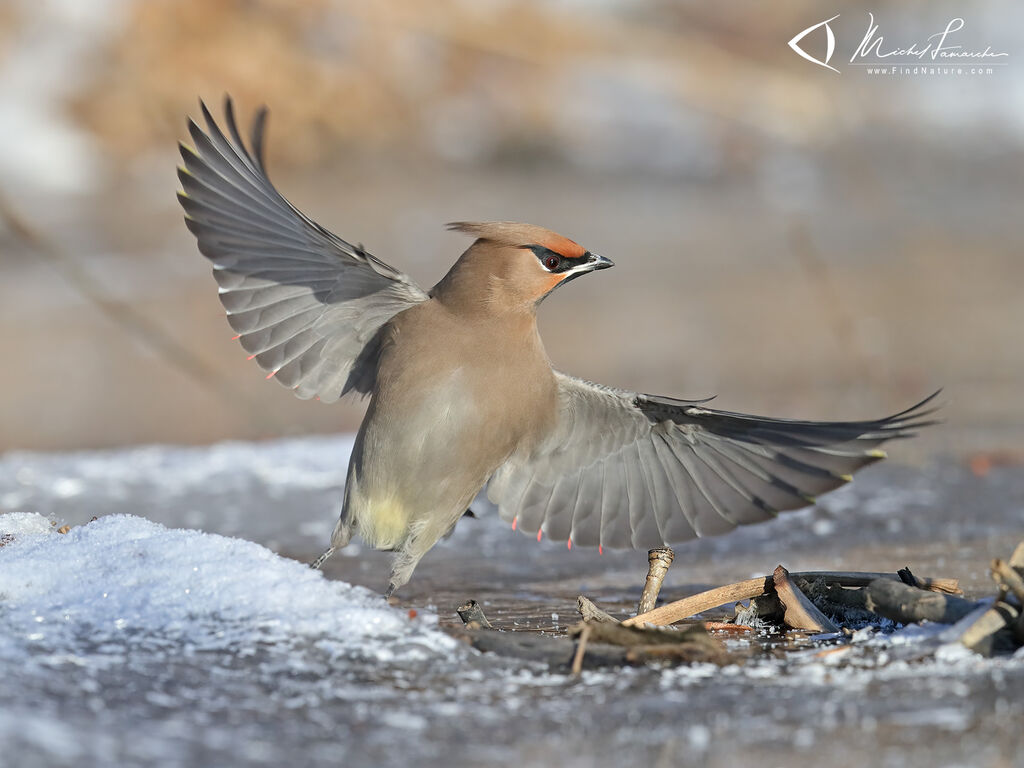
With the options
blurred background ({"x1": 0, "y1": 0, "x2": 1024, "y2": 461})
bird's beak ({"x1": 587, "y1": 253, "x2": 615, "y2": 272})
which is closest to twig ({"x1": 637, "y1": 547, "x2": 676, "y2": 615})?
bird's beak ({"x1": 587, "y1": 253, "x2": 615, "y2": 272})

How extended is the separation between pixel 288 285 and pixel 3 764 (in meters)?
2.07

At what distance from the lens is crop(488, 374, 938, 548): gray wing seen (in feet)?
11.3

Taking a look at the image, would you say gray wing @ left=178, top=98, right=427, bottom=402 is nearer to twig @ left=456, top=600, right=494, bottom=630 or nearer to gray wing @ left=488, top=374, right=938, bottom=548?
gray wing @ left=488, top=374, right=938, bottom=548

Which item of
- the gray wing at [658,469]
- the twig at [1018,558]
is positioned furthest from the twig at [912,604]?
the gray wing at [658,469]

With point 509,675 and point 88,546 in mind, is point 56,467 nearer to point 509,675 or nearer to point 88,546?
point 88,546

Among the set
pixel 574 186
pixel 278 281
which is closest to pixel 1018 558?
pixel 278 281

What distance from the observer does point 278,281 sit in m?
3.84

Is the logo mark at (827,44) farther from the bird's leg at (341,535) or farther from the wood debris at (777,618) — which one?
the wood debris at (777,618)

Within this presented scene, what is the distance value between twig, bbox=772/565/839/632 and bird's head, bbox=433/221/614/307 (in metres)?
1.06

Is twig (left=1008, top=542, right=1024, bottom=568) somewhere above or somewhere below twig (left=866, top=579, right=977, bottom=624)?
above

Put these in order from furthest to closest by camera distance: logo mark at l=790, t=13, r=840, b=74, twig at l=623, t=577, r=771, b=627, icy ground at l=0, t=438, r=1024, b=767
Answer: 1. logo mark at l=790, t=13, r=840, b=74
2. twig at l=623, t=577, r=771, b=627
3. icy ground at l=0, t=438, r=1024, b=767

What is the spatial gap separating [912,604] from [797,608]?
13.2 inches

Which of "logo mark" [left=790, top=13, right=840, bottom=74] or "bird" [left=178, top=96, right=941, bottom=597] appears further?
"logo mark" [left=790, top=13, right=840, bottom=74]

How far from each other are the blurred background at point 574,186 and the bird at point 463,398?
2.25 metres
